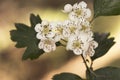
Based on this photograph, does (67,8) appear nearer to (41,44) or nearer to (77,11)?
(77,11)

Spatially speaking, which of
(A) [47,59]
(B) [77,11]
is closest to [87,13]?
(B) [77,11]

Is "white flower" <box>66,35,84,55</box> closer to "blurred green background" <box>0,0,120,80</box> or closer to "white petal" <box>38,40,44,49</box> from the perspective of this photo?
"white petal" <box>38,40,44,49</box>

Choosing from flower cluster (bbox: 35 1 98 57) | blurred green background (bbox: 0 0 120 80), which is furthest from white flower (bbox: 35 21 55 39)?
blurred green background (bbox: 0 0 120 80)

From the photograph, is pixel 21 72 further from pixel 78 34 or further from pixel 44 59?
pixel 78 34

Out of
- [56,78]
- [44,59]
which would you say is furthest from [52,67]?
[56,78]

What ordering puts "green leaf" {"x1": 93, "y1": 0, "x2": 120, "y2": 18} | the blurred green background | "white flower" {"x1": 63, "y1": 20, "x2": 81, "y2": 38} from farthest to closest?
the blurred green background
"green leaf" {"x1": 93, "y1": 0, "x2": 120, "y2": 18}
"white flower" {"x1": 63, "y1": 20, "x2": 81, "y2": 38}

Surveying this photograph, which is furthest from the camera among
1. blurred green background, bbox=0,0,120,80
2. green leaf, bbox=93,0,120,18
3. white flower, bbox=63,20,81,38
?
blurred green background, bbox=0,0,120,80
